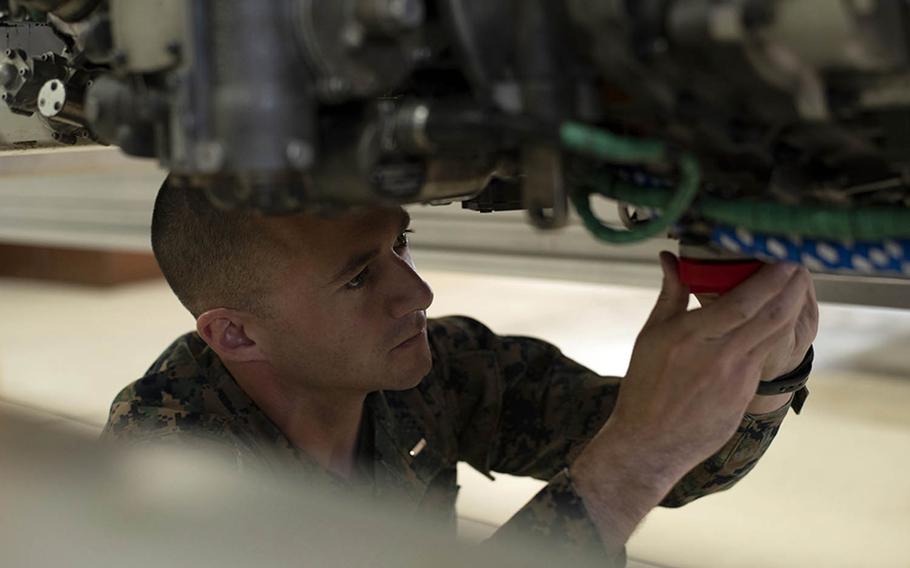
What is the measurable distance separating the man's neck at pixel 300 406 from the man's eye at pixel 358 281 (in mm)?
137

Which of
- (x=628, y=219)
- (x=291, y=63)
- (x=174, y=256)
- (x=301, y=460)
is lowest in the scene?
(x=301, y=460)

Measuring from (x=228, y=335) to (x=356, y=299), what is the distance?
0.49ft

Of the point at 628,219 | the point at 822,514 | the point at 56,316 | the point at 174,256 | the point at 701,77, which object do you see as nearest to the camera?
the point at 701,77

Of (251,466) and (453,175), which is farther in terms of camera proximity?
(251,466)

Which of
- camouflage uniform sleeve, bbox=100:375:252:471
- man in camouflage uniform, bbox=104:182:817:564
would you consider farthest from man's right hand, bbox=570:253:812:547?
camouflage uniform sleeve, bbox=100:375:252:471

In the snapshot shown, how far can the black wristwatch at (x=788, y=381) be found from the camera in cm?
91

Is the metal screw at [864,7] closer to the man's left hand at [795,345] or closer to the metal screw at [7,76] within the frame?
the man's left hand at [795,345]

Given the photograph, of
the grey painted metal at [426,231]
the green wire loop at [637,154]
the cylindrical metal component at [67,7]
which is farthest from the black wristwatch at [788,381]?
the cylindrical metal component at [67,7]

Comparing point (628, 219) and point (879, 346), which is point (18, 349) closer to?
point (879, 346)

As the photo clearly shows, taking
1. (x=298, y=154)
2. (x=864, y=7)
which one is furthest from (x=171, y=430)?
(x=864, y=7)

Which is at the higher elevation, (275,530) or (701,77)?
(701,77)

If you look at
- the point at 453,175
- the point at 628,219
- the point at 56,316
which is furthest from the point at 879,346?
the point at 56,316

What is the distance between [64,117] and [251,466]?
1.13ft

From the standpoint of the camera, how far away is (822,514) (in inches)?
69.5
